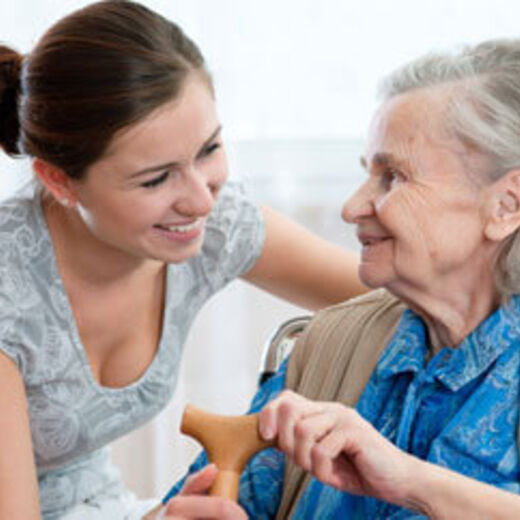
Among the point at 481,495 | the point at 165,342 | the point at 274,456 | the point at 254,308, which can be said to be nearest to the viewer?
the point at 481,495

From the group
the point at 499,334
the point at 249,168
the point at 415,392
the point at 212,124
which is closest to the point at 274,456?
the point at 415,392

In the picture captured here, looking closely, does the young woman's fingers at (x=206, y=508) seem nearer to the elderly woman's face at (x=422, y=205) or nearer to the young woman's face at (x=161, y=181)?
the elderly woman's face at (x=422, y=205)

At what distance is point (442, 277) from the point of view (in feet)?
4.58

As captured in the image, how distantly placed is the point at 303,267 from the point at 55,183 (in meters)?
0.48

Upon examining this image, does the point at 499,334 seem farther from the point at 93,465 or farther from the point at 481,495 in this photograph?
the point at 93,465

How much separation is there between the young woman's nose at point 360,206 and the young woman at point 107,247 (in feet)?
0.86

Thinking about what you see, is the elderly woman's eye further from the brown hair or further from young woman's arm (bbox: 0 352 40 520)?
young woman's arm (bbox: 0 352 40 520)

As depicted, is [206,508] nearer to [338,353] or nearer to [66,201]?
[338,353]

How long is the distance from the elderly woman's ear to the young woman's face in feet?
1.46

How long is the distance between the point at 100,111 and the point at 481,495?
75 centimetres

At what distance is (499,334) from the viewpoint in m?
1.37

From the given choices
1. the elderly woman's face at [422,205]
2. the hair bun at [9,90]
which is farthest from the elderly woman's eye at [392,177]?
the hair bun at [9,90]

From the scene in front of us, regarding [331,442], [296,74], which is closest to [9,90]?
[331,442]

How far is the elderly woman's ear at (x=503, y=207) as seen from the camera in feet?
4.42
